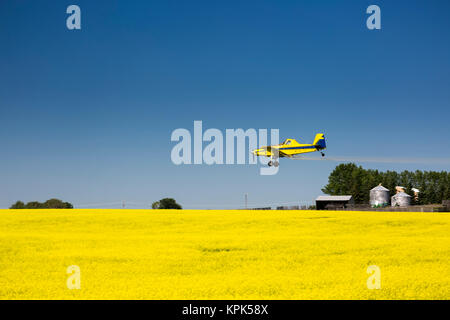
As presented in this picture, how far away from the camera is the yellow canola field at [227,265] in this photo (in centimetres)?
1344

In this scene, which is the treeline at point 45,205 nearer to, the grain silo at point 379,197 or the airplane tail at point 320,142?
the airplane tail at point 320,142

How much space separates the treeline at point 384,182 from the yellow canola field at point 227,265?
133261 mm

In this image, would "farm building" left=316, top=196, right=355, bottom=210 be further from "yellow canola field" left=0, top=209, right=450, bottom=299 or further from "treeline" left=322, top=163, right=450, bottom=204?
"yellow canola field" left=0, top=209, right=450, bottom=299

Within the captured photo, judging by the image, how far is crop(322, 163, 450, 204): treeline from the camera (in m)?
162

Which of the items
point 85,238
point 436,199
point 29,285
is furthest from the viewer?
point 436,199

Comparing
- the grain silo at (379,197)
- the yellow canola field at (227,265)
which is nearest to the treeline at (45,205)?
the yellow canola field at (227,265)

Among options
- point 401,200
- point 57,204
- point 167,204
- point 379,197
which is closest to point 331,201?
point 379,197

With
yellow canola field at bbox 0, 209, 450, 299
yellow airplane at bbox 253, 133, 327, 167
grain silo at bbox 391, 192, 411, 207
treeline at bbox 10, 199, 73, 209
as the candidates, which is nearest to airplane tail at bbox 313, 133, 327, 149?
yellow airplane at bbox 253, 133, 327, 167

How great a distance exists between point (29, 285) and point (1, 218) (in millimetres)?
28511

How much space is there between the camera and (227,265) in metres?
18.1

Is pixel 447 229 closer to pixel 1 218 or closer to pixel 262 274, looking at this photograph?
pixel 262 274

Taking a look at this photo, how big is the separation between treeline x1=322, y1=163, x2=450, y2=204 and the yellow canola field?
133261 mm
